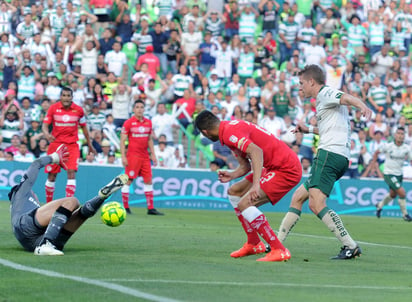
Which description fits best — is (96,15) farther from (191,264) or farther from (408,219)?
(191,264)

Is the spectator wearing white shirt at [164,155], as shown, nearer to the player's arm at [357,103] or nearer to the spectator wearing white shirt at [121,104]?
the spectator wearing white shirt at [121,104]

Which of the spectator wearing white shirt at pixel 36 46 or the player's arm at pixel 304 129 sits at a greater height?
the player's arm at pixel 304 129

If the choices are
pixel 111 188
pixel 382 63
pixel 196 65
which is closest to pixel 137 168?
pixel 196 65

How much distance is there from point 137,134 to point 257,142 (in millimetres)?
10347

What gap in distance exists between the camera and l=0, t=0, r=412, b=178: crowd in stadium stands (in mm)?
26078

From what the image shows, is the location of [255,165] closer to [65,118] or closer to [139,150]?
[65,118]

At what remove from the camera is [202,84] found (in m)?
27.7

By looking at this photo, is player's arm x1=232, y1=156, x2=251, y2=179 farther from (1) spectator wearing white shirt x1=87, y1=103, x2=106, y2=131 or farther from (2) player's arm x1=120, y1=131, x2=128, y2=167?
(1) spectator wearing white shirt x1=87, y1=103, x2=106, y2=131

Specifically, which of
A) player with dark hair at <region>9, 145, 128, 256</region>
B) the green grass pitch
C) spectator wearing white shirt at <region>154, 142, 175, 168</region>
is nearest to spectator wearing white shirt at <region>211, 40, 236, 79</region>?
spectator wearing white shirt at <region>154, 142, 175, 168</region>

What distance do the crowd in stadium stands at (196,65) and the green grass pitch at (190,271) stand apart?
38.0 feet

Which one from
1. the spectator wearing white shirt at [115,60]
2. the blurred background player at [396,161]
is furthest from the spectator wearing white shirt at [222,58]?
the blurred background player at [396,161]

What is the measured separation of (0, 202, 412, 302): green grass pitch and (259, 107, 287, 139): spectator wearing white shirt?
12.0 m

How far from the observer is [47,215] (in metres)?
10.2

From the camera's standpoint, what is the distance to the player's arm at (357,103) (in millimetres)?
9758
